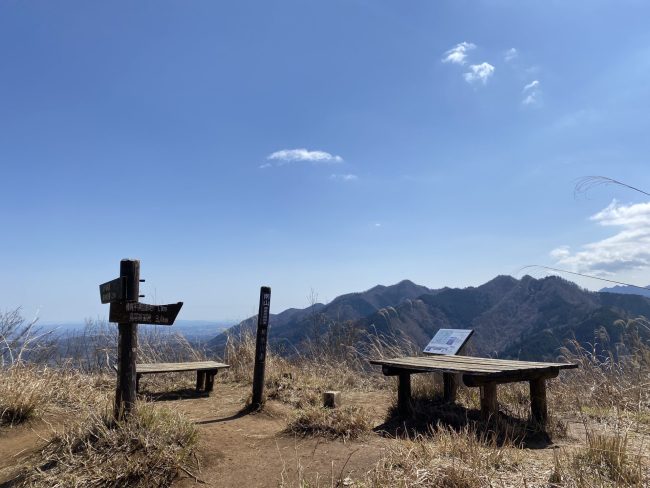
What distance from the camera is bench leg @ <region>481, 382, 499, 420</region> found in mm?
4753

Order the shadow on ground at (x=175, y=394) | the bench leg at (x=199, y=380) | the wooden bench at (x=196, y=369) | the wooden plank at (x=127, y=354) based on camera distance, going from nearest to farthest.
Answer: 1. the wooden plank at (x=127, y=354)
2. the wooden bench at (x=196, y=369)
3. the shadow on ground at (x=175, y=394)
4. the bench leg at (x=199, y=380)

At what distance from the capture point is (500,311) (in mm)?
69375

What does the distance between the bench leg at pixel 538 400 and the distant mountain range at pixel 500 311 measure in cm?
3547

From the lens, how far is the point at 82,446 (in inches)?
148

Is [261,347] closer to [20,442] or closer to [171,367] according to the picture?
[171,367]

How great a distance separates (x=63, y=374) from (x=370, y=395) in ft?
15.0

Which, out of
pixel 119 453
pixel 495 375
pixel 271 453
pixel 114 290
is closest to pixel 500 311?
pixel 495 375

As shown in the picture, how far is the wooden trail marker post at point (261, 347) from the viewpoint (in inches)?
244

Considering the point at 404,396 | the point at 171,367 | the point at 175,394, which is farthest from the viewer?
the point at 175,394

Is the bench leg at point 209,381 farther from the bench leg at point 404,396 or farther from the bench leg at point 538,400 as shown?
the bench leg at point 538,400

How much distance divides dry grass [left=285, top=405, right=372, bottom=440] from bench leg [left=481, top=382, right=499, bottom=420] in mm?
1139

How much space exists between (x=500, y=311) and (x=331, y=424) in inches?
2749

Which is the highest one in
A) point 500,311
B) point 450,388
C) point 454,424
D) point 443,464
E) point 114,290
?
point 500,311

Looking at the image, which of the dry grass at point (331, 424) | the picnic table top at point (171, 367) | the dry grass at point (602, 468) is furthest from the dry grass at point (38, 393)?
the dry grass at point (602, 468)
